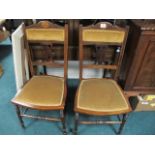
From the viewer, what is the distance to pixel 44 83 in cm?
146

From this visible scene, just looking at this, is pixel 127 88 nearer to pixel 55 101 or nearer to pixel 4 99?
pixel 55 101

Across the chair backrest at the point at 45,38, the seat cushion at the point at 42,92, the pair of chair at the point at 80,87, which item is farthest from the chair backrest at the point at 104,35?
the seat cushion at the point at 42,92

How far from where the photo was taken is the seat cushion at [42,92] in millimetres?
1278

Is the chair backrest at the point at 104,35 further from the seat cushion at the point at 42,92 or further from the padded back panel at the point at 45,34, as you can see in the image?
the seat cushion at the point at 42,92

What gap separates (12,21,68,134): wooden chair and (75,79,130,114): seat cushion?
16 cm

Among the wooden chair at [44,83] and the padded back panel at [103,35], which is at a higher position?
the padded back panel at [103,35]

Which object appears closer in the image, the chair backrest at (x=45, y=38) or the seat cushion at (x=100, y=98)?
the seat cushion at (x=100, y=98)

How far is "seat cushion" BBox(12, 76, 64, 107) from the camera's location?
4.19ft

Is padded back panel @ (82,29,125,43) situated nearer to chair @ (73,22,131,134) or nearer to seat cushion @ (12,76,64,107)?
chair @ (73,22,131,134)

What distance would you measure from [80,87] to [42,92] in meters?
0.34

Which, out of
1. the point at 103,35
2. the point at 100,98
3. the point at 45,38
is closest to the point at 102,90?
the point at 100,98

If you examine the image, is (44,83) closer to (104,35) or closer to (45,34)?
(45,34)
